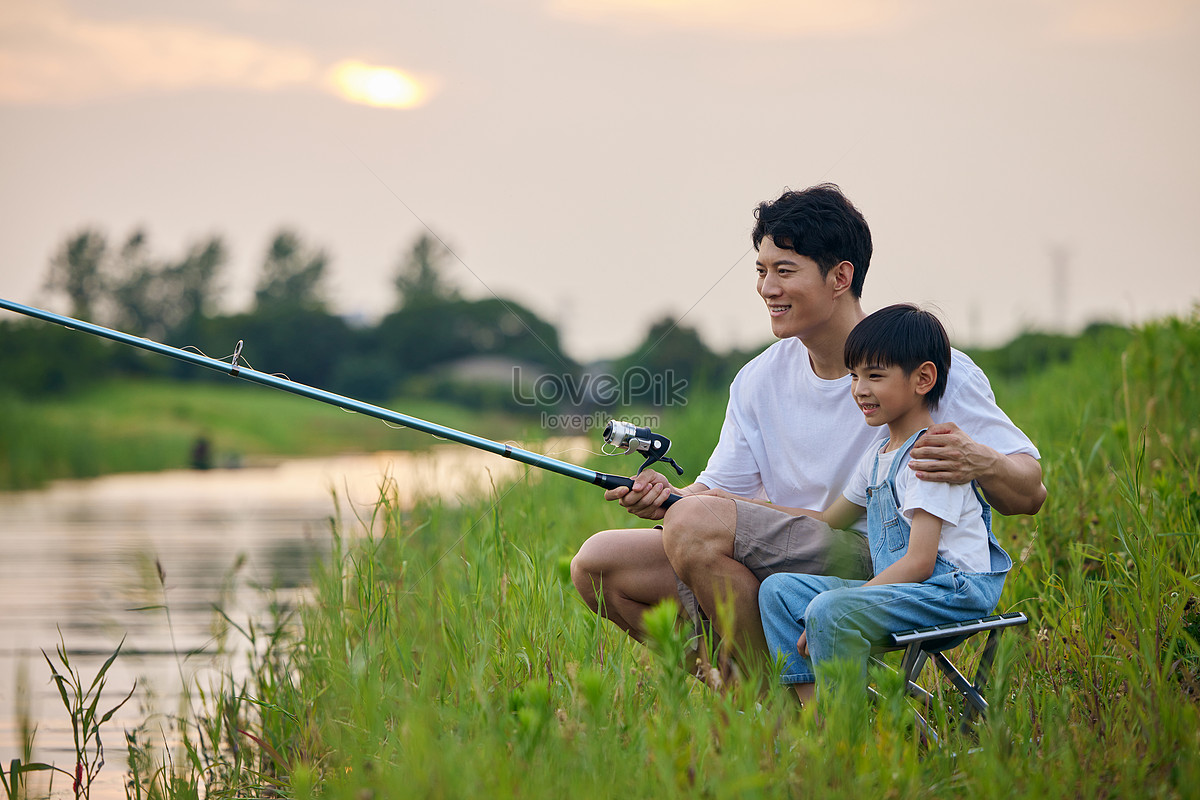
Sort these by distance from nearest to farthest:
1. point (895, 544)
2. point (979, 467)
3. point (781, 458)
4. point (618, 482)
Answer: point (979, 467)
point (895, 544)
point (618, 482)
point (781, 458)

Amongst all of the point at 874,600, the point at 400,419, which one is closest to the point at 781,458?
the point at 874,600

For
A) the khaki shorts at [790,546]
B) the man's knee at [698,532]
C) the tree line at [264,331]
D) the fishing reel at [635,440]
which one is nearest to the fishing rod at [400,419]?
the fishing reel at [635,440]

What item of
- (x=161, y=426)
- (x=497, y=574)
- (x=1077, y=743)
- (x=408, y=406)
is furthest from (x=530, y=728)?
(x=161, y=426)

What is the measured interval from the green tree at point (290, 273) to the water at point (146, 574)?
112ft

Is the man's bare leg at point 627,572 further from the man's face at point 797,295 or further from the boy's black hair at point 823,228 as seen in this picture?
the boy's black hair at point 823,228

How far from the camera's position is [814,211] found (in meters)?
2.51

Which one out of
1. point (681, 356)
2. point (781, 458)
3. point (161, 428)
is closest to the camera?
point (781, 458)

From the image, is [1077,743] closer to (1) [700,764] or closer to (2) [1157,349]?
(1) [700,764]

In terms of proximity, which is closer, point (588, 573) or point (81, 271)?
point (588, 573)

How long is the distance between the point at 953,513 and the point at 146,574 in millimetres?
2319

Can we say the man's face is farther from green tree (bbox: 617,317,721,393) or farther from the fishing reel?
green tree (bbox: 617,317,721,393)

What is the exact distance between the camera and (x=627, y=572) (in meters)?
2.49

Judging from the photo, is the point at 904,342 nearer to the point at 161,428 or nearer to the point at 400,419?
the point at 400,419

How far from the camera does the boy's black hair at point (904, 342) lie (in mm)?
2178
